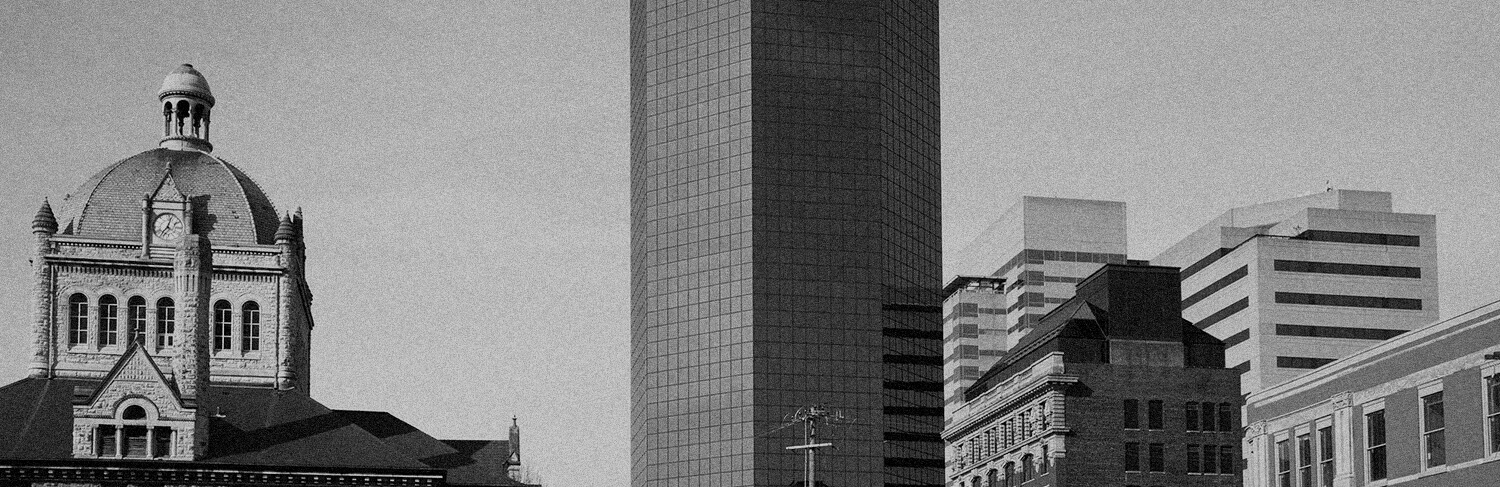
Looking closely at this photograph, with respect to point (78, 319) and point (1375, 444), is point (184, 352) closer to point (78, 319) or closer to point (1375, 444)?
point (78, 319)

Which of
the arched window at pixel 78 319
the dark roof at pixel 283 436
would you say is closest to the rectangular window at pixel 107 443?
the dark roof at pixel 283 436

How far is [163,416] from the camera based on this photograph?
110m

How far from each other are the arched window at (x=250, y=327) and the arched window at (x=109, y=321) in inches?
280

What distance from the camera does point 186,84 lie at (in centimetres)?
13162

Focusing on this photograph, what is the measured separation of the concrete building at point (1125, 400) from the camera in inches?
5482

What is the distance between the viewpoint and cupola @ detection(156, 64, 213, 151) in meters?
A: 132

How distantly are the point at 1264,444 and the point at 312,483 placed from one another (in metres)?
50.1

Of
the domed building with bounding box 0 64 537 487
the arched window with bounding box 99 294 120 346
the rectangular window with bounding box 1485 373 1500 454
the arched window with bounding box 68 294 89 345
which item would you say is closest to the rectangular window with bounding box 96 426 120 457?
the domed building with bounding box 0 64 537 487

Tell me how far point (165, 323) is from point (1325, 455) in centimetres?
6981

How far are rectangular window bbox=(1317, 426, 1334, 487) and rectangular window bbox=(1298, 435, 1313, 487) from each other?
24.9 inches

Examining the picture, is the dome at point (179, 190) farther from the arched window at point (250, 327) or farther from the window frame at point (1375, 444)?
the window frame at point (1375, 444)

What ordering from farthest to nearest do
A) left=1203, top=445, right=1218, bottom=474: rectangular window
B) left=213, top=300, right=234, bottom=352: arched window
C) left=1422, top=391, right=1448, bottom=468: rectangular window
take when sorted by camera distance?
1. left=1203, top=445, right=1218, bottom=474: rectangular window
2. left=213, top=300, right=234, bottom=352: arched window
3. left=1422, top=391, right=1448, bottom=468: rectangular window

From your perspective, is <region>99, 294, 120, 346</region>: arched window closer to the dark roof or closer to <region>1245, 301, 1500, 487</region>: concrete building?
the dark roof

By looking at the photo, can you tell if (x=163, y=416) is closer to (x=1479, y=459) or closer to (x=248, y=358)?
(x=248, y=358)
